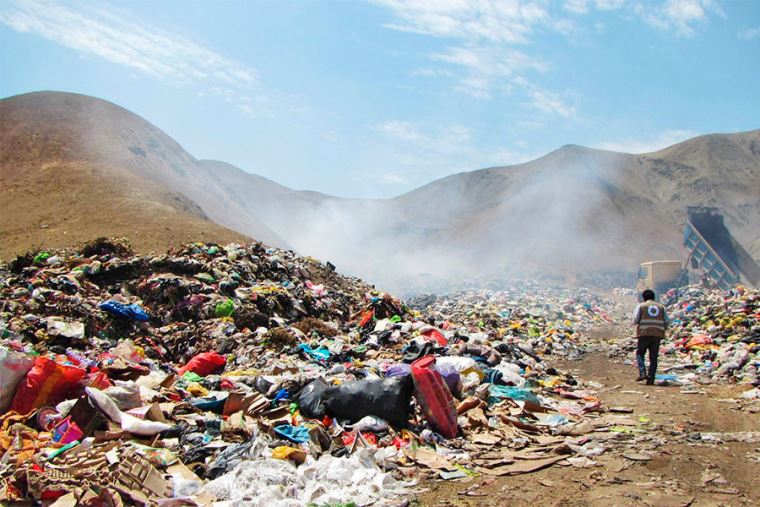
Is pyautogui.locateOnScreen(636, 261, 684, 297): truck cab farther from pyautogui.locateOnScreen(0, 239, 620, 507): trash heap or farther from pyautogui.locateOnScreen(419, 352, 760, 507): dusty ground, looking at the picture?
pyautogui.locateOnScreen(419, 352, 760, 507): dusty ground

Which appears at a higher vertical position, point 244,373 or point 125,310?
point 125,310

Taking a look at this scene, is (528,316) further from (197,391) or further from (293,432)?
(293,432)

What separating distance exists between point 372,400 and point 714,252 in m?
16.5

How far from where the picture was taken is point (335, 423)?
4.47 m

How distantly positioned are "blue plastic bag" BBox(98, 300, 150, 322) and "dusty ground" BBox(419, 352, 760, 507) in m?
6.81

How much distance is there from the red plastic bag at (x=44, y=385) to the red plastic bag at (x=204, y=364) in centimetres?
209

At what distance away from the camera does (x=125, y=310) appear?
8.60 m

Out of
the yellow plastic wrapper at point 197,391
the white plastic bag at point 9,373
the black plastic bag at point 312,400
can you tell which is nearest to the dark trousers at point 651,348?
the black plastic bag at point 312,400

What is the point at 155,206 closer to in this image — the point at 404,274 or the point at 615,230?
the point at 404,274

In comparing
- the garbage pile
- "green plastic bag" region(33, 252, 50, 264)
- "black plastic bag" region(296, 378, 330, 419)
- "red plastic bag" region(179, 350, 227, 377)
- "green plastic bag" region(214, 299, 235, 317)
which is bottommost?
the garbage pile

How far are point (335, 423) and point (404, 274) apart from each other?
2807 cm

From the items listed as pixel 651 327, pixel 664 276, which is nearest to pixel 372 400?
pixel 651 327

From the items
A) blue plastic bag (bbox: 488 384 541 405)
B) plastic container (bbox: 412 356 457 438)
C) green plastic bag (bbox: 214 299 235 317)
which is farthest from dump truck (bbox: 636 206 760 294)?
plastic container (bbox: 412 356 457 438)

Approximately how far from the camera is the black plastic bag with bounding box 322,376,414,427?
176 inches
